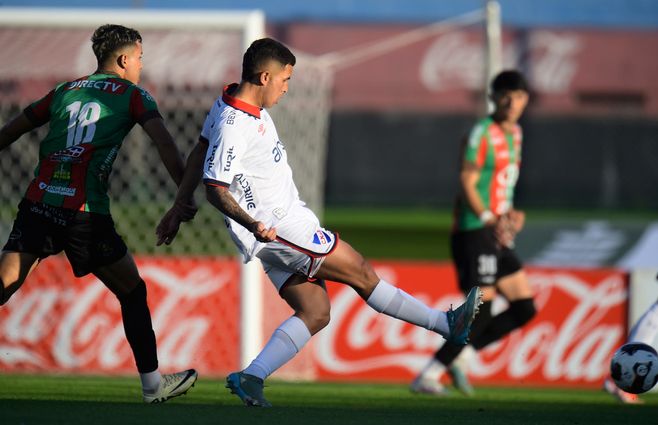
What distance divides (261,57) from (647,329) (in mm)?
2739

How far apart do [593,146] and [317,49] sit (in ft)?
19.7

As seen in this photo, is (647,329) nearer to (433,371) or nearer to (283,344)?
(433,371)

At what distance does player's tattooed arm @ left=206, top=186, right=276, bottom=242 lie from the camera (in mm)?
5402

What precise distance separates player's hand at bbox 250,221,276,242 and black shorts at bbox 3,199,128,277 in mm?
787

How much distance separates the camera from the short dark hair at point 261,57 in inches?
223

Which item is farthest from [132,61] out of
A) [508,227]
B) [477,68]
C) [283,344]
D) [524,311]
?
[477,68]

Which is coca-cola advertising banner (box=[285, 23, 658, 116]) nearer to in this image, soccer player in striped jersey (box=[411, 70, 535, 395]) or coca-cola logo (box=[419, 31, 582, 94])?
coca-cola logo (box=[419, 31, 582, 94])

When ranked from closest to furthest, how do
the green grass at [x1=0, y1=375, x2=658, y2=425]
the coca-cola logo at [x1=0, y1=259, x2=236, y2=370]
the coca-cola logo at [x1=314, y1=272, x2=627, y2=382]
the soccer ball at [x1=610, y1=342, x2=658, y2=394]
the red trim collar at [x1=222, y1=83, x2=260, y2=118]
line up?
1. the green grass at [x1=0, y1=375, x2=658, y2=425]
2. the red trim collar at [x1=222, y1=83, x2=260, y2=118]
3. the soccer ball at [x1=610, y1=342, x2=658, y2=394]
4. the coca-cola logo at [x1=0, y1=259, x2=236, y2=370]
5. the coca-cola logo at [x1=314, y1=272, x2=627, y2=382]

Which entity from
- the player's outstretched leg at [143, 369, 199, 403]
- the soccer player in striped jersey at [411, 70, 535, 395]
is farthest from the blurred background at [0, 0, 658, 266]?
the player's outstretched leg at [143, 369, 199, 403]

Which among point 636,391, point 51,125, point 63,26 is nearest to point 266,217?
point 51,125

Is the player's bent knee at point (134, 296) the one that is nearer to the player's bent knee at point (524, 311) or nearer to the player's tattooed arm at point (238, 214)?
the player's tattooed arm at point (238, 214)

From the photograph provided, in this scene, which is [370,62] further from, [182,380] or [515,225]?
[182,380]

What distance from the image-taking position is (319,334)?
398 inches

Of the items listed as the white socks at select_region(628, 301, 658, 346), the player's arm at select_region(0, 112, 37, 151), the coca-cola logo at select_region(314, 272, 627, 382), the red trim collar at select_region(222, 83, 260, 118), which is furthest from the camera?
the coca-cola logo at select_region(314, 272, 627, 382)
